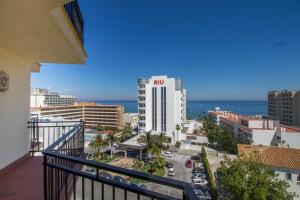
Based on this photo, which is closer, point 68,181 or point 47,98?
point 68,181

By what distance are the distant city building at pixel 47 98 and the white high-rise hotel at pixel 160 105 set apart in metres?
46.5

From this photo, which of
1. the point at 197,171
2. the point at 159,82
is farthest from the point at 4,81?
the point at 159,82

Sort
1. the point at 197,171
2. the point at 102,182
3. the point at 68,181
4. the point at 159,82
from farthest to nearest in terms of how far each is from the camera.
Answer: the point at 159,82
the point at 197,171
the point at 68,181
the point at 102,182

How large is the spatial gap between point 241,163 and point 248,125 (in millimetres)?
33457

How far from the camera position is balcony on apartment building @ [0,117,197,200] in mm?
1645

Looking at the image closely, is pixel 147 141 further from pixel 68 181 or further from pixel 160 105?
pixel 68 181

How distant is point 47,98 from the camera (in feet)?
322

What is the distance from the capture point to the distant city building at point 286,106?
212 feet

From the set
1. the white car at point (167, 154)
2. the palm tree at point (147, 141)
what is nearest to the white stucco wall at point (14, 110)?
the palm tree at point (147, 141)

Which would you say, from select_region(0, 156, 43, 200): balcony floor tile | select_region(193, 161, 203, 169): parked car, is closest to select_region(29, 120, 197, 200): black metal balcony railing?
select_region(0, 156, 43, 200): balcony floor tile

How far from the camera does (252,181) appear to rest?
14.2m

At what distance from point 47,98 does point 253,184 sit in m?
99.3

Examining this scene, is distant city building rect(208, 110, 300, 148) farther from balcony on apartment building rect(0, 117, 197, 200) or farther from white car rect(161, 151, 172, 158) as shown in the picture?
balcony on apartment building rect(0, 117, 197, 200)

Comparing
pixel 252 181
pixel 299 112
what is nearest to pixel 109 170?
pixel 252 181
